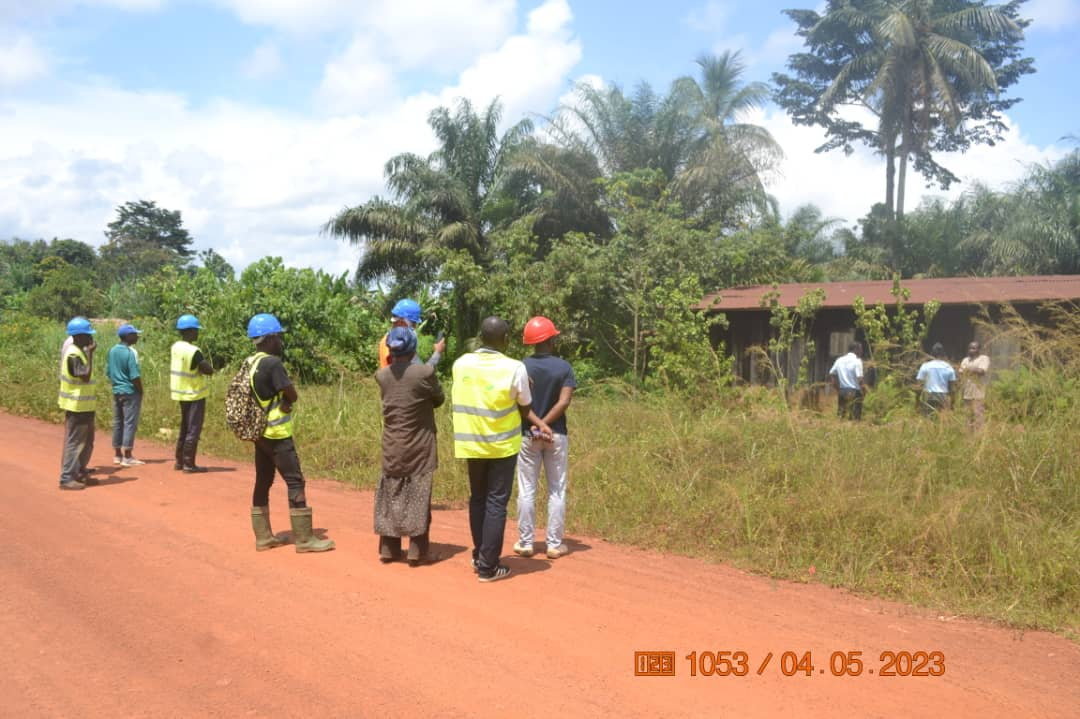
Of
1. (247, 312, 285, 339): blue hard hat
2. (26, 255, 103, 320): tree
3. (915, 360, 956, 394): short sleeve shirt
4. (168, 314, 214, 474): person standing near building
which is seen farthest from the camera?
(26, 255, 103, 320): tree

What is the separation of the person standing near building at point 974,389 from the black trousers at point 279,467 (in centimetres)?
571

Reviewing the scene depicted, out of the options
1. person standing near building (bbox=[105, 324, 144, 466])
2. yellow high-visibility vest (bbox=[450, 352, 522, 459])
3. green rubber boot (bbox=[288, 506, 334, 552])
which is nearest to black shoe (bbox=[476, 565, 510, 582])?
yellow high-visibility vest (bbox=[450, 352, 522, 459])

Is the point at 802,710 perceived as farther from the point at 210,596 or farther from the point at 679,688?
the point at 210,596

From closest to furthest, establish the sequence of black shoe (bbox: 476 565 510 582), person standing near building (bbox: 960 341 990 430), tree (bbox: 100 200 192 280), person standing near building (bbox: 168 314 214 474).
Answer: black shoe (bbox: 476 565 510 582) → person standing near building (bbox: 960 341 990 430) → person standing near building (bbox: 168 314 214 474) → tree (bbox: 100 200 192 280)

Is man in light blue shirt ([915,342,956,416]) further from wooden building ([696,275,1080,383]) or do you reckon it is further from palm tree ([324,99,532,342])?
palm tree ([324,99,532,342])

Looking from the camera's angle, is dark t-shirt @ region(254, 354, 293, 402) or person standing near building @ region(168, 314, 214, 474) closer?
dark t-shirt @ region(254, 354, 293, 402)

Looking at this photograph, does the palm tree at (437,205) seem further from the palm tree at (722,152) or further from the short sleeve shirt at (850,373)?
the short sleeve shirt at (850,373)

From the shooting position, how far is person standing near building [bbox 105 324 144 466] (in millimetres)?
9789

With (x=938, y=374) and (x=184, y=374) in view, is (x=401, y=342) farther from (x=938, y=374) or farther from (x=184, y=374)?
(x=938, y=374)

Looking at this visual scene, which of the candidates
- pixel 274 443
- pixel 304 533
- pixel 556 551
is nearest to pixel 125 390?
pixel 274 443

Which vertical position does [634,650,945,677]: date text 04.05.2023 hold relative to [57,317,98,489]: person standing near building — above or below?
below

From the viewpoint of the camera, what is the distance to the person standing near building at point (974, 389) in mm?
7828

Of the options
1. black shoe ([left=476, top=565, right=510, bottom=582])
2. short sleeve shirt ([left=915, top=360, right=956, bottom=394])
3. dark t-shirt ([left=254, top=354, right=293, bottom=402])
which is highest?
short sleeve shirt ([left=915, top=360, right=956, bottom=394])

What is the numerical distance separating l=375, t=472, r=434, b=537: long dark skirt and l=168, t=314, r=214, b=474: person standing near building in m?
4.27
